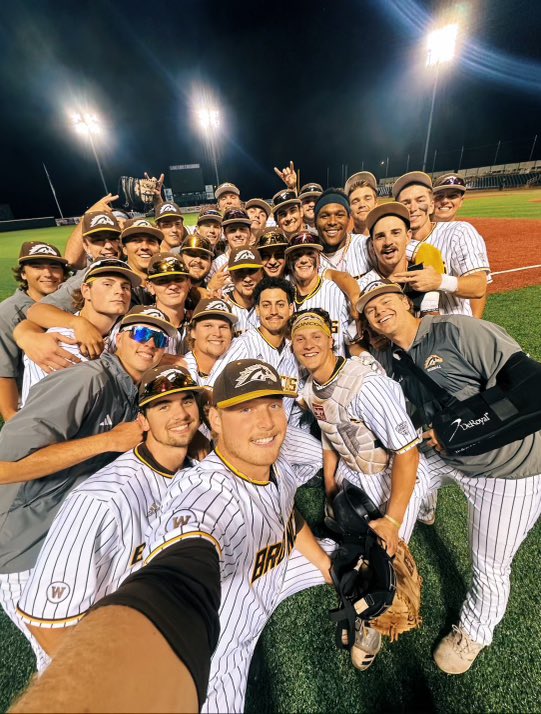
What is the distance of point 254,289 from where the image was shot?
399 centimetres

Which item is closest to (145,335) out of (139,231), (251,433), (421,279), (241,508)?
(251,433)

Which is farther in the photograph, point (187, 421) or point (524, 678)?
point (187, 421)

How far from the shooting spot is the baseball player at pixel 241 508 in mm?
1607

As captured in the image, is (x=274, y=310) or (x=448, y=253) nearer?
(x=274, y=310)

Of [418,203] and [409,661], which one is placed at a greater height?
[418,203]

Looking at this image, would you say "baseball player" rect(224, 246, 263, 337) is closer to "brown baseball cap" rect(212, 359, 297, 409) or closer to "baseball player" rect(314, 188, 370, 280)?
"baseball player" rect(314, 188, 370, 280)

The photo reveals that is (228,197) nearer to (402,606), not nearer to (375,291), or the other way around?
(375,291)

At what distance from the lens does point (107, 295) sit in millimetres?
2971

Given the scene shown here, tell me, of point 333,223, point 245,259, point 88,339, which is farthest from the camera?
point 333,223

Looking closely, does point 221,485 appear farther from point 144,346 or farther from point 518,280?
point 518,280

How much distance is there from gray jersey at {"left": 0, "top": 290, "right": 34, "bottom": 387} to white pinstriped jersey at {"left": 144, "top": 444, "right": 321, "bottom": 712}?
2.94 metres

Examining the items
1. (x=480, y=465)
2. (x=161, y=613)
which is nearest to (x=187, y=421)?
(x=161, y=613)

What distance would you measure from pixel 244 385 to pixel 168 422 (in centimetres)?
67

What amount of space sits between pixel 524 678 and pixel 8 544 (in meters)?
3.52
